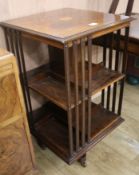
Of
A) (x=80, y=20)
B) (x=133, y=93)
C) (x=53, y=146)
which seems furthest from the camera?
(x=133, y=93)

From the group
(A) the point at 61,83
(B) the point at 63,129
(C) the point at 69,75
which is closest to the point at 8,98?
(C) the point at 69,75

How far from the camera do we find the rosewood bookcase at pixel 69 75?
998 mm

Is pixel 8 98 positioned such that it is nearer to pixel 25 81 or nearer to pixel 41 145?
pixel 25 81

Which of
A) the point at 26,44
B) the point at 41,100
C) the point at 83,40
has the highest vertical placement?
the point at 83,40

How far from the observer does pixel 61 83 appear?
51.5 inches

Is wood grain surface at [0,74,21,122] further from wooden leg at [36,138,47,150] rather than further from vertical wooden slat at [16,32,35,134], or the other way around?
wooden leg at [36,138,47,150]

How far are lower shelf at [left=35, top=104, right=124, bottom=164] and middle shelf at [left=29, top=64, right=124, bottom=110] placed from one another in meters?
0.33

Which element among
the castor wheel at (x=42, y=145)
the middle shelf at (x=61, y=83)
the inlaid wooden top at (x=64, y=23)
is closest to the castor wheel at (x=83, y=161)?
the castor wheel at (x=42, y=145)

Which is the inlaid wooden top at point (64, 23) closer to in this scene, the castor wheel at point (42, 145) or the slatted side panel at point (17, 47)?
the slatted side panel at point (17, 47)

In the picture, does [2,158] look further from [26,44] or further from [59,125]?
[26,44]

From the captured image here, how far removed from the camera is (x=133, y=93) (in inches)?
83.5

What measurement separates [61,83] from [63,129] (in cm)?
37

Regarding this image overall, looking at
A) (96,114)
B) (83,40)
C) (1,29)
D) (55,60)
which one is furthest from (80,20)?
(96,114)

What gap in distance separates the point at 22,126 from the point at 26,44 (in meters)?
0.56
